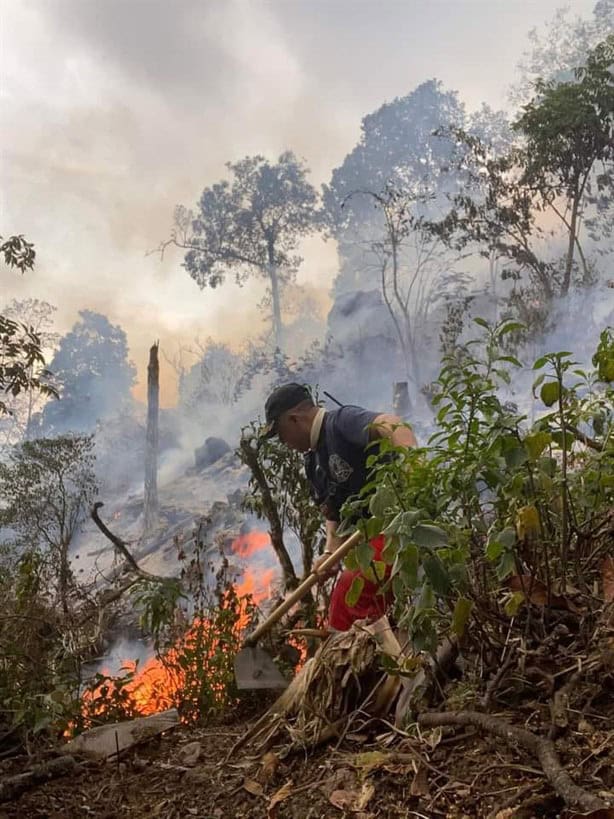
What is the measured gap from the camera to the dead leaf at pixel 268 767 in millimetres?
1508

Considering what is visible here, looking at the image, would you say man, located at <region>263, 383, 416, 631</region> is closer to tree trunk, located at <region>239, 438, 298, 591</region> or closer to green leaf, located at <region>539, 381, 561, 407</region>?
tree trunk, located at <region>239, 438, 298, 591</region>

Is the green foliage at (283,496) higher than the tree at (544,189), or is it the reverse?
the tree at (544,189)

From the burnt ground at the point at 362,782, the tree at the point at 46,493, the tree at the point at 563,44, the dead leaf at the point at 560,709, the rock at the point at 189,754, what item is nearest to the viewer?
the burnt ground at the point at 362,782

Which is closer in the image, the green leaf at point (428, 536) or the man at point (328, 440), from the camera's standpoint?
the green leaf at point (428, 536)

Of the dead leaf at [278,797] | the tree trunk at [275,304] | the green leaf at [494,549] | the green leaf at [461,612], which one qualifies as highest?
the tree trunk at [275,304]

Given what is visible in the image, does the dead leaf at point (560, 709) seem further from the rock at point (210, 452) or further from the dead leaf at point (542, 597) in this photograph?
the rock at point (210, 452)

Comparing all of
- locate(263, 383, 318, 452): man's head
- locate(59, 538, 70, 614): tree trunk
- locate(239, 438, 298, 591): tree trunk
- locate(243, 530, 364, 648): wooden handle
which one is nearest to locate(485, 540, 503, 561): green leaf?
locate(243, 530, 364, 648): wooden handle

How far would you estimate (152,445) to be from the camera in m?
6.87

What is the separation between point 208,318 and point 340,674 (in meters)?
5.67

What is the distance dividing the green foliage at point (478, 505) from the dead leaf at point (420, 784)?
8.3 inches

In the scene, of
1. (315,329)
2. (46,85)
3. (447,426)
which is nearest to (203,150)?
(46,85)

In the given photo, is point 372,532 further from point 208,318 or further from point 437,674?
point 208,318

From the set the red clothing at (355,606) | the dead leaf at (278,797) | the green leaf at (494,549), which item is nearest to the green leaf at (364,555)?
the green leaf at (494,549)

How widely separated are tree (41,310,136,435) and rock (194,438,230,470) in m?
1.07
